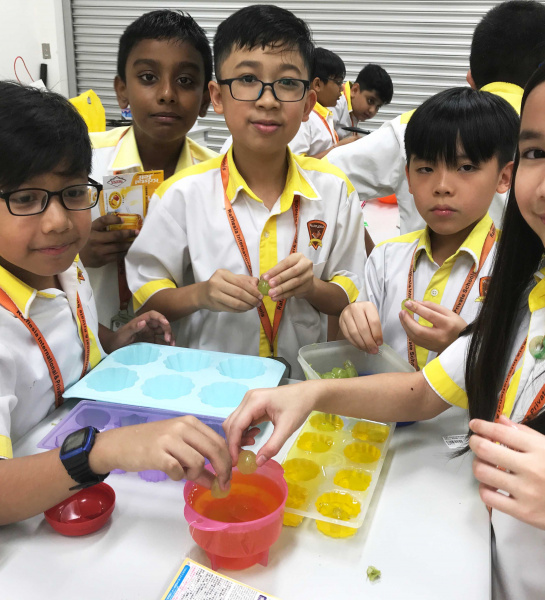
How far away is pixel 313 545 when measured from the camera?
85 centimetres

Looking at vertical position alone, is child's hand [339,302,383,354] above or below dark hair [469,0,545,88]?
below

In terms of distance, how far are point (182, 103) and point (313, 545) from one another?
53.5 inches

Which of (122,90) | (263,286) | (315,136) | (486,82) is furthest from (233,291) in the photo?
(315,136)

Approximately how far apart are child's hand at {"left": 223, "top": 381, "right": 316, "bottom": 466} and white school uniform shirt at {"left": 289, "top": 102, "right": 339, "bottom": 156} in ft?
9.08

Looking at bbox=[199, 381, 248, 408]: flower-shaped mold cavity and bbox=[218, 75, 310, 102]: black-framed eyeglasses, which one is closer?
bbox=[199, 381, 248, 408]: flower-shaped mold cavity

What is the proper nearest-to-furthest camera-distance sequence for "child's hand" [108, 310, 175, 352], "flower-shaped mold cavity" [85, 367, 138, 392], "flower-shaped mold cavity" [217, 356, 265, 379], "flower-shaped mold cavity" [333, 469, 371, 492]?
1. "flower-shaped mold cavity" [333, 469, 371, 492]
2. "flower-shaped mold cavity" [85, 367, 138, 392]
3. "flower-shaped mold cavity" [217, 356, 265, 379]
4. "child's hand" [108, 310, 175, 352]

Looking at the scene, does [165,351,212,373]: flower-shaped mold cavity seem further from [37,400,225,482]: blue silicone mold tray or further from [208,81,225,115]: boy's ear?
[208,81,225,115]: boy's ear

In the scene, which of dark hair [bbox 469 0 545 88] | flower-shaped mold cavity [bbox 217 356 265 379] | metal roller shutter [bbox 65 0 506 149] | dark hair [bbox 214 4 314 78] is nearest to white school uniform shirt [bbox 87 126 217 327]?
dark hair [bbox 214 4 314 78]

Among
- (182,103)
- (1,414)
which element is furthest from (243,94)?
(1,414)

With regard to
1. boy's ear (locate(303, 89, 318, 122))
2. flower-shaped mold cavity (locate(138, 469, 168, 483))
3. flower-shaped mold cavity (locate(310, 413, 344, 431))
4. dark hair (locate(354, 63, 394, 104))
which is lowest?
flower-shaped mold cavity (locate(138, 469, 168, 483))

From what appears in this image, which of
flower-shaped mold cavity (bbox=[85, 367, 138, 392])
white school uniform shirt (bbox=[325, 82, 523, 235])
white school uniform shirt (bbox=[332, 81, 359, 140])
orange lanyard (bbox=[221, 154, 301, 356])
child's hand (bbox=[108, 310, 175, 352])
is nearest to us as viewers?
flower-shaped mold cavity (bbox=[85, 367, 138, 392])

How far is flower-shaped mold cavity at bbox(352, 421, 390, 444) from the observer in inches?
42.9

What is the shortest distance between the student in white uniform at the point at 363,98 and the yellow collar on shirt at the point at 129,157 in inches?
114

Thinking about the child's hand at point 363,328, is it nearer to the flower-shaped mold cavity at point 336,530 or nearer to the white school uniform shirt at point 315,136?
the flower-shaped mold cavity at point 336,530
